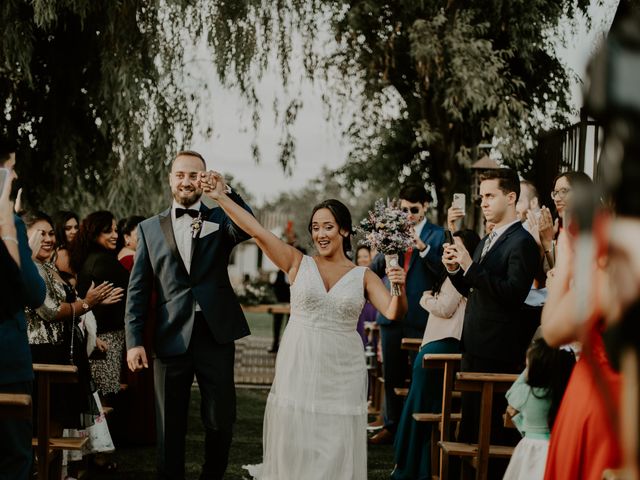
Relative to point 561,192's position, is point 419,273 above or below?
below

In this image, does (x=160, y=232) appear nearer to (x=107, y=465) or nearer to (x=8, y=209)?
(x=8, y=209)

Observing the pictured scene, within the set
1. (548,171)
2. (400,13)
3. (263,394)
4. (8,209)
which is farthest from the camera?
(400,13)

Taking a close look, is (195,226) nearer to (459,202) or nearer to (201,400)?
(201,400)

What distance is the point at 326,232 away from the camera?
5375mm

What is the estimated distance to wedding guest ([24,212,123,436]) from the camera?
18.6 ft

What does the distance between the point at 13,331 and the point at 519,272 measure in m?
2.74

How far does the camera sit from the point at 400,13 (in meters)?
14.8

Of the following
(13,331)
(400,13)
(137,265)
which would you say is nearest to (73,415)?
(137,265)

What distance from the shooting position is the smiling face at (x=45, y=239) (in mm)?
5764

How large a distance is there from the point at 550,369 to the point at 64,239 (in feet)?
15.3

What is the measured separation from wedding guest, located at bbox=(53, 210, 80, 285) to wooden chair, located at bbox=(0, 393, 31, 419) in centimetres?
295

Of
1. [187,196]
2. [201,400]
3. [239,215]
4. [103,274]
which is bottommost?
[201,400]

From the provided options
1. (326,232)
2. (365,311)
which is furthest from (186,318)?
(365,311)

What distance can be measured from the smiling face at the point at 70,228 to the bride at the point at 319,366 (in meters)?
2.91
